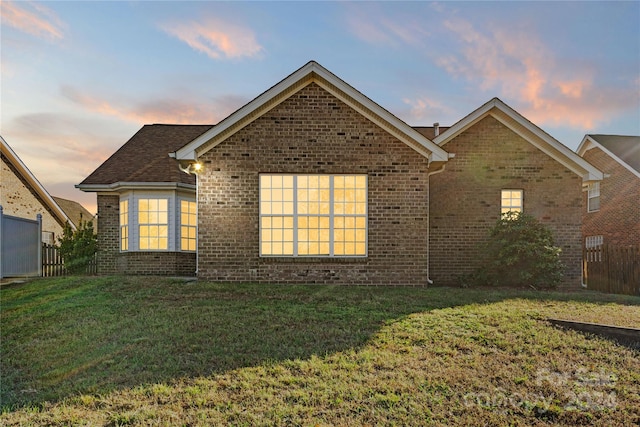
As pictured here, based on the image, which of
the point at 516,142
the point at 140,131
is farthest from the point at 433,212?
the point at 140,131

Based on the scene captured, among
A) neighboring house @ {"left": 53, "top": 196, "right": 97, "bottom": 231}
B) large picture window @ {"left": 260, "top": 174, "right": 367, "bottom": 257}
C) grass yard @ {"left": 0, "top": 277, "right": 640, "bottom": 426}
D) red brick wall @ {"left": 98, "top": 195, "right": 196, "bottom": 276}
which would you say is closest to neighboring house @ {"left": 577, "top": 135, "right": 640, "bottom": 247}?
grass yard @ {"left": 0, "top": 277, "right": 640, "bottom": 426}

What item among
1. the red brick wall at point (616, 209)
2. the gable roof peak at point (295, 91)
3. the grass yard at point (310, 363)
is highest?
the gable roof peak at point (295, 91)

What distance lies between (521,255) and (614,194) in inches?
452

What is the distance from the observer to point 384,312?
8.15m

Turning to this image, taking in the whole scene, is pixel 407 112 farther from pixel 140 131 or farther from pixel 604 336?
pixel 604 336

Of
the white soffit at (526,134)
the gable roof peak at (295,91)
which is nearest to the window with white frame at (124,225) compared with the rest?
the gable roof peak at (295,91)

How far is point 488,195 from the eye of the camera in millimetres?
14094

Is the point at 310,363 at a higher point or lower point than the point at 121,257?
lower

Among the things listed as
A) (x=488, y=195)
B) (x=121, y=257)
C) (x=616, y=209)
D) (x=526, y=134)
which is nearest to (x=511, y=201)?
(x=488, y=195)

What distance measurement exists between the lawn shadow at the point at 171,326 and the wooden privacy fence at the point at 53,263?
4.67 metres

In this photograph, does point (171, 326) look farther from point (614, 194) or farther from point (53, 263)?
point (614, 194)

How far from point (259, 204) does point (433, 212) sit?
20.3 ft

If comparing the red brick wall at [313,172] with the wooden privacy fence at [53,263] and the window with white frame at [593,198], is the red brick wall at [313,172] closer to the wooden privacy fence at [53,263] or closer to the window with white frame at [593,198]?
the wooden privacy fence at [53,263]

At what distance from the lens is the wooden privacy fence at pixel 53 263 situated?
52.0 ft
